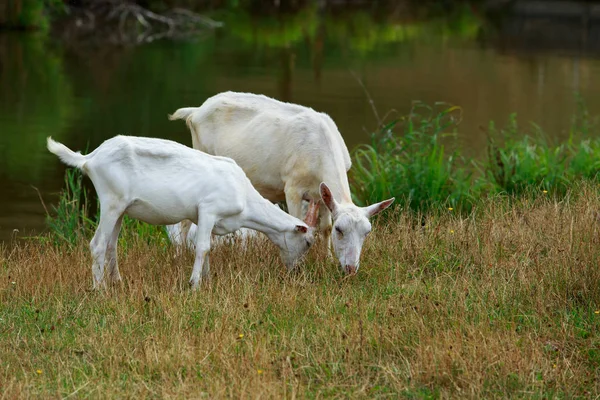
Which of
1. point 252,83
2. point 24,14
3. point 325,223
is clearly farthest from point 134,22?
point 325,223

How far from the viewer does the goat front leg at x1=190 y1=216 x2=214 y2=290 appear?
6652mm

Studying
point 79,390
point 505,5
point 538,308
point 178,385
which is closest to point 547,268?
point 538,308

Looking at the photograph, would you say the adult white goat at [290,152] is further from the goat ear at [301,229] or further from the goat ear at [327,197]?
the goat ear at [301,229]

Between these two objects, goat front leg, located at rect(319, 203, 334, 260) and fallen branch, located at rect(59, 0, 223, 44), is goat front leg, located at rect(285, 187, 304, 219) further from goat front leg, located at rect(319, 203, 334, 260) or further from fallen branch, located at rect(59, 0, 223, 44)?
fallen branch, located at rect(59, 0, 223, 44)

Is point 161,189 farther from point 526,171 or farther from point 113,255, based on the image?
point 526,171

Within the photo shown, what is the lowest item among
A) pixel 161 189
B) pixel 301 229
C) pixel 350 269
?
pixel 350 269

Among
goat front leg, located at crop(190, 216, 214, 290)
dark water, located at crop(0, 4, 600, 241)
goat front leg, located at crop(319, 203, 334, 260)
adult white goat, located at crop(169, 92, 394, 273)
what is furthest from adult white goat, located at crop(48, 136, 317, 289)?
dark water, located at crop(0, 4, 600, 241)

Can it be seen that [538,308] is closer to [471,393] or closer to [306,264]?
[471,393]

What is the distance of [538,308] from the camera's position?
20.2 feet

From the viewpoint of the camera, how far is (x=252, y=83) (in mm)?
21672

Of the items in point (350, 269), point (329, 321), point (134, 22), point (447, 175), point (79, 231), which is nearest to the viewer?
point (329, 321)

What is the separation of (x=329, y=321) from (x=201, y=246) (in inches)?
46.3

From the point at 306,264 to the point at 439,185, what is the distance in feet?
10.3

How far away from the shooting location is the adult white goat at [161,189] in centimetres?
664
